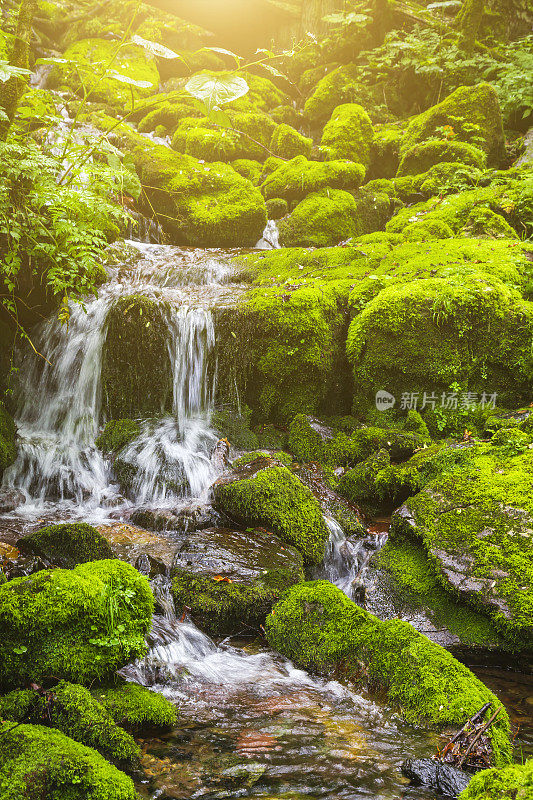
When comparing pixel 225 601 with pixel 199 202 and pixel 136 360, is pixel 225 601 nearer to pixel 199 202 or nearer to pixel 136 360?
pixel 136 360

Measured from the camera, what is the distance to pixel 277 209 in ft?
38.3

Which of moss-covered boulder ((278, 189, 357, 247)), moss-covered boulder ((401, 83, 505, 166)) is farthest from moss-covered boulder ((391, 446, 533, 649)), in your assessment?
moss-covered boulder ((401, 83, 505, 166))

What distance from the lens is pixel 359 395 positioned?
25.3 ft

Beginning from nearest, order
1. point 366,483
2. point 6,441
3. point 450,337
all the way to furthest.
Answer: point 366,483, point 6,441, point 450,337

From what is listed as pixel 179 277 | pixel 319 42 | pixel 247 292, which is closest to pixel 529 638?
pixel 247 292

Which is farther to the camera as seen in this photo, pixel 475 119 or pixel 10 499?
pixel 475 119

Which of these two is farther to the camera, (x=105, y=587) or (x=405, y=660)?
(x=405, y=660)

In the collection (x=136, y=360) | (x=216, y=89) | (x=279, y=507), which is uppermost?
(x=216, y=89)

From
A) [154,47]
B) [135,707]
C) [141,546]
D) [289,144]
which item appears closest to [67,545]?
[141,546]

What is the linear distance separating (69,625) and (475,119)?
13864mm

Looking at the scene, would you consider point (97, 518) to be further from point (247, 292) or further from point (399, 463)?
point (247, 292)

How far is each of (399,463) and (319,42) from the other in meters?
16.4

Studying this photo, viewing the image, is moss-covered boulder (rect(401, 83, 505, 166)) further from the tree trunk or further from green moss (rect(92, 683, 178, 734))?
green moss (rect(92, 683, 178, 734))

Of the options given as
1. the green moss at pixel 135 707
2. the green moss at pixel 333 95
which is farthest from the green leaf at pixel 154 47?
the green moss at pixel 333 95
